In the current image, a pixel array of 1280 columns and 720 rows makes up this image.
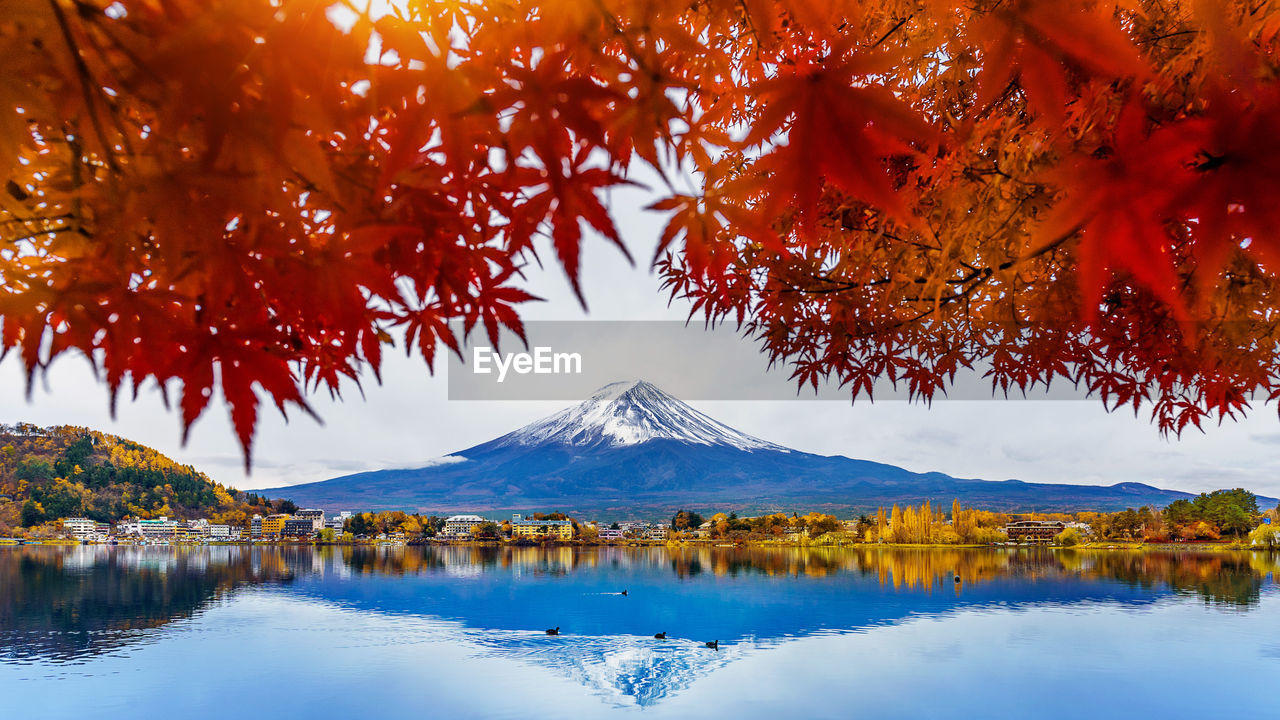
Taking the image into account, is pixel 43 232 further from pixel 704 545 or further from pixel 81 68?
pixel 704 545

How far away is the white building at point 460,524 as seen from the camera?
75.6 metres

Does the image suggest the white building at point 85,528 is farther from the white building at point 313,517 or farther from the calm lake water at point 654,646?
the white building at point 313,517

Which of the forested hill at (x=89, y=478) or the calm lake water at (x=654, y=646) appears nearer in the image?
the calm lake water at (x=654, y=646)

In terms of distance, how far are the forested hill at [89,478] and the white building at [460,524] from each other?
1030 inches

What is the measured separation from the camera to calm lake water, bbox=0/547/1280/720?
113 feet

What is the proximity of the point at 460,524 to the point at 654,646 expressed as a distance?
152 feet

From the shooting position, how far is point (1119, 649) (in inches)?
1703

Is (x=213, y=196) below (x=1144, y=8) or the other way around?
below

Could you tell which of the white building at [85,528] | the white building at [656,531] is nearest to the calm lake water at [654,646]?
the white building at [85,528]

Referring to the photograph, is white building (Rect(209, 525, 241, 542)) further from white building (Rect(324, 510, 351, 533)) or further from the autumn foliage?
the autumn foliage

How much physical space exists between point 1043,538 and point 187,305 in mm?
75881

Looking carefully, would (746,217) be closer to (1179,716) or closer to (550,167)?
(550,167)

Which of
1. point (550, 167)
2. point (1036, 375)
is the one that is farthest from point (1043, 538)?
point (550, 167)

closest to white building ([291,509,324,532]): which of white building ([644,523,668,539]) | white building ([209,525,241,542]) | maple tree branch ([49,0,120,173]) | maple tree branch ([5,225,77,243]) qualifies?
white building ([209,525,241,542])
